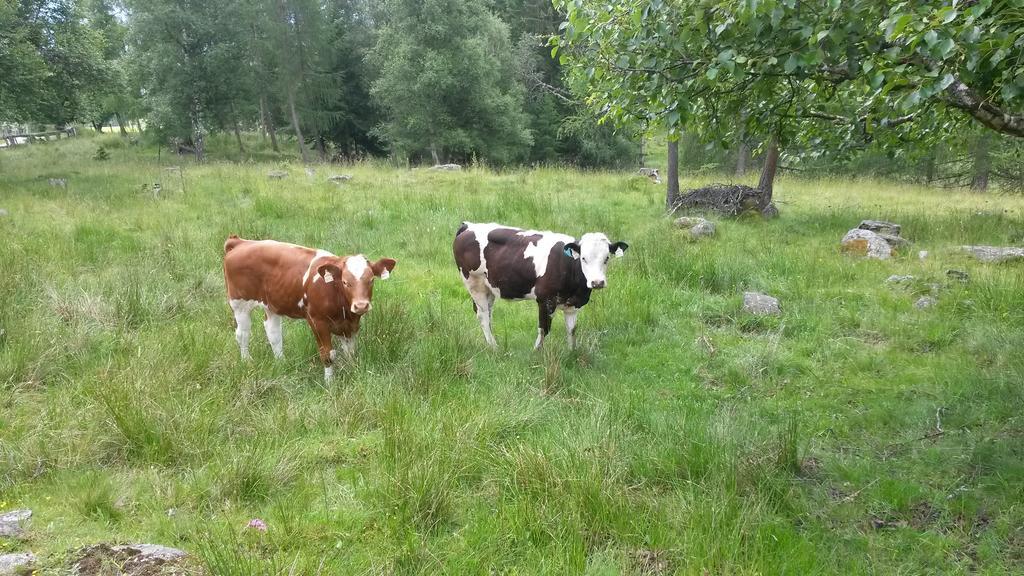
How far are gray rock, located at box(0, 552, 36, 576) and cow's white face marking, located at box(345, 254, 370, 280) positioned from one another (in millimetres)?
2961

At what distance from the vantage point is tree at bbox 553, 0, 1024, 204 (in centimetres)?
310

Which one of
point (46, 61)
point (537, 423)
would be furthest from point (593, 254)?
point (46, 61)

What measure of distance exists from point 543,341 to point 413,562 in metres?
3.53

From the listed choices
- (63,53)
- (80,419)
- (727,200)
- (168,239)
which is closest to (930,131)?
(727,200)

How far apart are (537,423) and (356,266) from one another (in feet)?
7.00

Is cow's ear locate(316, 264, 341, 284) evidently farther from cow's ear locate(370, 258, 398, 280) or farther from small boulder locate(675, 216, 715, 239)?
small boulder locate(675, 216, 715, 239)

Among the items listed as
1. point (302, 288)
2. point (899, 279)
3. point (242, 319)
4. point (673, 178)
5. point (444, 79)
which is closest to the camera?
point (302, 288)

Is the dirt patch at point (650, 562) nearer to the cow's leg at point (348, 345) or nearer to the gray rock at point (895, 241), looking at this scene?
the cow's leg at point (348, 345)

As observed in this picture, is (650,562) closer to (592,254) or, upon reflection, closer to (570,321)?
(592,254)

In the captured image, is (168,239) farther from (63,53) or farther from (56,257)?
(63,53)

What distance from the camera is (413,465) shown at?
3.82 meters

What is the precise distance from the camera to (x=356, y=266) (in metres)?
5.37

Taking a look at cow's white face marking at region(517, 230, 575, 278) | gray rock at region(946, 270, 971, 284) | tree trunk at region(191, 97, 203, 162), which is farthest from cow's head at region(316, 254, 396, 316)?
tree trunk at region(191, 97, 203, 162)

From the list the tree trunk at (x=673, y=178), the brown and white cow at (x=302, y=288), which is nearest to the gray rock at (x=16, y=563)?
the brown and white cow at (x=302, y=288)
